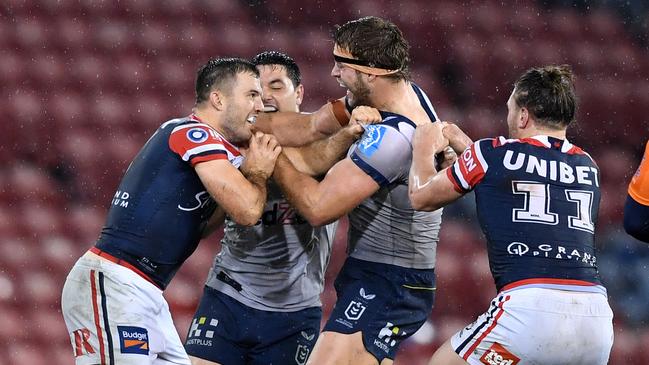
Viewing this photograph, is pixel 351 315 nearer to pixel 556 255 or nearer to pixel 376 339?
pixel 376 339

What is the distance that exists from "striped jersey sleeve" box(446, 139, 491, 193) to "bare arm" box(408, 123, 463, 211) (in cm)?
4

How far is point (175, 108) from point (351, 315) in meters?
4.74

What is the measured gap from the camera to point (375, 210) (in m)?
4.82

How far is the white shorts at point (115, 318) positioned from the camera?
4.19m

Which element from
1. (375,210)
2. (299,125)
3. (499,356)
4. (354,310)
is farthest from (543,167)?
(299,125)

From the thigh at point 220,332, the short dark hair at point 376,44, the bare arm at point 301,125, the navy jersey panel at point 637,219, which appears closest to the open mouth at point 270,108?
the bare arm at point 301,125

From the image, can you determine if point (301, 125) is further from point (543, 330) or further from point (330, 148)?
point (543, 330)

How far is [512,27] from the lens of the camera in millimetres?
9664

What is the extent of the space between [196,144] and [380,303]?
109 cm

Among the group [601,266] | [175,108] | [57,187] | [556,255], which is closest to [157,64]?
[175,108]

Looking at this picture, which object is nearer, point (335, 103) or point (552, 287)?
point (552, 287)

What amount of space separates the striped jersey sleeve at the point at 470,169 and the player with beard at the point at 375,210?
40 cm

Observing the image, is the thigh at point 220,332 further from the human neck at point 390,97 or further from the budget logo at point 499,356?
the budget logo at point 499,356

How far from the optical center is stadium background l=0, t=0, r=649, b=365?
8.27 meters
